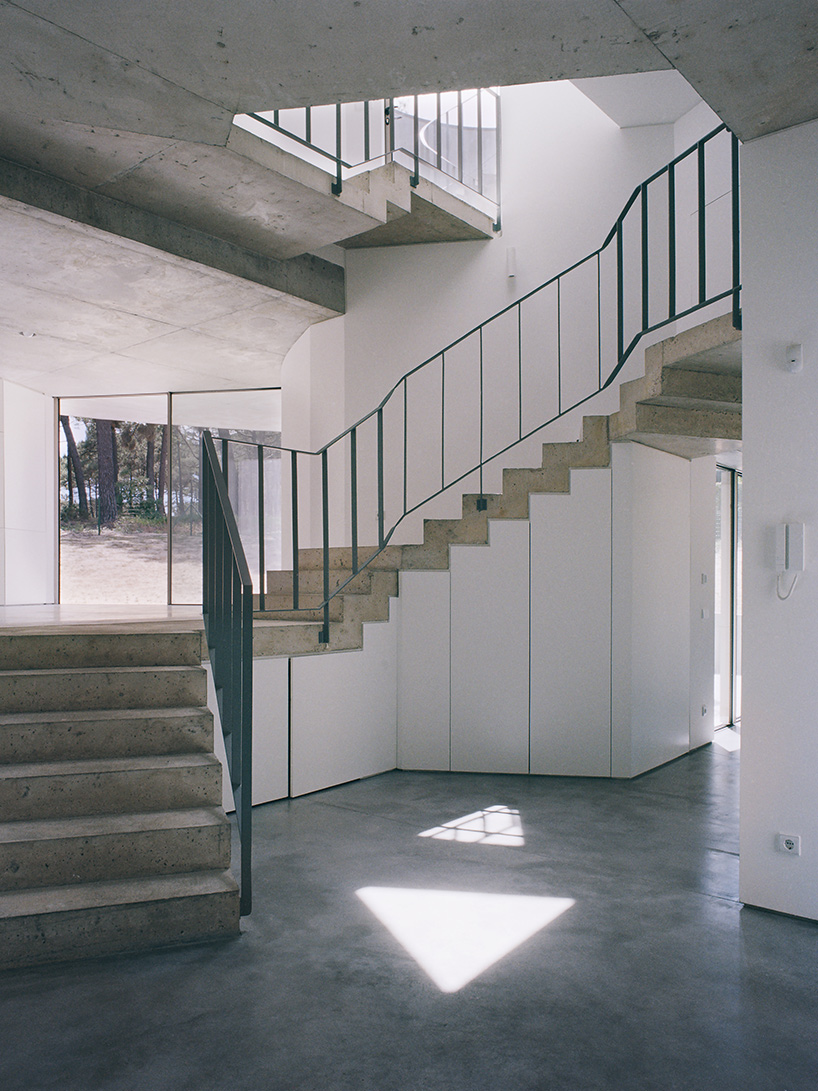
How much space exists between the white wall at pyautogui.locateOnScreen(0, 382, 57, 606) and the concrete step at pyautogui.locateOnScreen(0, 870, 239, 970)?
20.4 feet

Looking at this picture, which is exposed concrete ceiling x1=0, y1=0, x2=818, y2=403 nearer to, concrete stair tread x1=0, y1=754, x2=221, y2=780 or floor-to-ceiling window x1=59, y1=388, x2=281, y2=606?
concrete stair tread x1=0, y1=754, x2=221, y2=780

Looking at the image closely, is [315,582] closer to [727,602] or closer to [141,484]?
[727,602]

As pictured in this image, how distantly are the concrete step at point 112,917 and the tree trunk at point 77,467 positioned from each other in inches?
270

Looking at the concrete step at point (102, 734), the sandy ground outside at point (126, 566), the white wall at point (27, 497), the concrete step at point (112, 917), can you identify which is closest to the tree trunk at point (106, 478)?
the sandy ground outside at point (126, 566)

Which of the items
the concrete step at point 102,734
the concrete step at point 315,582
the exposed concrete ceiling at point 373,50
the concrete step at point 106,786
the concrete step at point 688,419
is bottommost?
the concrete step at point 106,786

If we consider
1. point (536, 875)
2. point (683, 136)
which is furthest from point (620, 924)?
point (683, 136)

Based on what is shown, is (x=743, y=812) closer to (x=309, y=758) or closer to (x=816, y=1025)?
(x=816, y=1025)

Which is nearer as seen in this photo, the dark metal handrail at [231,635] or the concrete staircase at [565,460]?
the dark metal handrail at [231,635]

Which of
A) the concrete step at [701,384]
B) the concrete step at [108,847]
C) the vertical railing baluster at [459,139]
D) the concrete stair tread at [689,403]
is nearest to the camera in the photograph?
the concrete step at [108,847]

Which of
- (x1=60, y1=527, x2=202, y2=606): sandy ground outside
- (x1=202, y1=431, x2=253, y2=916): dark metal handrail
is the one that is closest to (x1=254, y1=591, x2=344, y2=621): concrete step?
(x1=202, y1=431, x2=253, y2=916): dark metal handrail

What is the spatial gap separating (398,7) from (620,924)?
10.1ft

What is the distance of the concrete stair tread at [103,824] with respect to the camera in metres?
2.73

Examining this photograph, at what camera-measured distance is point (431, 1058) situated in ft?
6.66

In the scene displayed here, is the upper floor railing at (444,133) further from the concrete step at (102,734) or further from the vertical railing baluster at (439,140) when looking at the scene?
the concrete step at (102,734)
